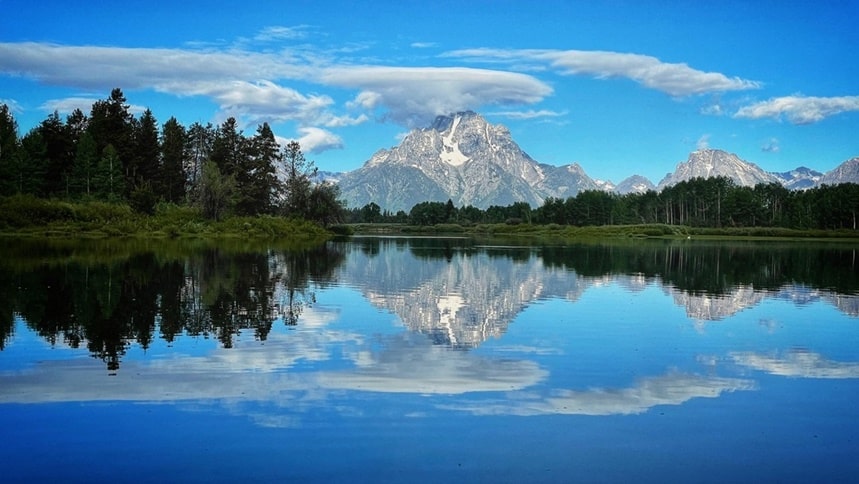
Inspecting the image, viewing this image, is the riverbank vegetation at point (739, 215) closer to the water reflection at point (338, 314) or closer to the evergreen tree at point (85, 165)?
the evergreen tree at point (85, 165)

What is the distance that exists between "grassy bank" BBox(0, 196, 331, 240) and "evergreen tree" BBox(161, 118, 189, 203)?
48.7 feet

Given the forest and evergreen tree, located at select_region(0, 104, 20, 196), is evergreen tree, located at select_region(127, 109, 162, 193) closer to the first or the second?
the forest

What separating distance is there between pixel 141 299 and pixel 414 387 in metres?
13.6

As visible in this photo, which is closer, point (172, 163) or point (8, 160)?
point (8, 160)

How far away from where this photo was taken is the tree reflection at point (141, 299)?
17.4 meters

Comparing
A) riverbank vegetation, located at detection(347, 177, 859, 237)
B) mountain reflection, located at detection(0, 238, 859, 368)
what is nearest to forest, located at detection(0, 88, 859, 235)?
riverbank vegetation, located at detection(347, 177, 859, 237)

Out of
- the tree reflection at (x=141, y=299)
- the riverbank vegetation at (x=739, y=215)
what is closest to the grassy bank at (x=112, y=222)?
the tree reflection at (x=141, y=299)

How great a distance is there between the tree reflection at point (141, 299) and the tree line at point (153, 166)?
44892 millimetres

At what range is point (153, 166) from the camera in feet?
317

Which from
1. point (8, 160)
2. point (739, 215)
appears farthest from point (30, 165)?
point (739, 215)

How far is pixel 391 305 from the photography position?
2464 centimetres

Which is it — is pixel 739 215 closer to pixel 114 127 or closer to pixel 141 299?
pixel 114 127

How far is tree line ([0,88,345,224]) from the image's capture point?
8081 cm

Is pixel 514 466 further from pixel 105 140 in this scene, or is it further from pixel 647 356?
pixel 105 140
